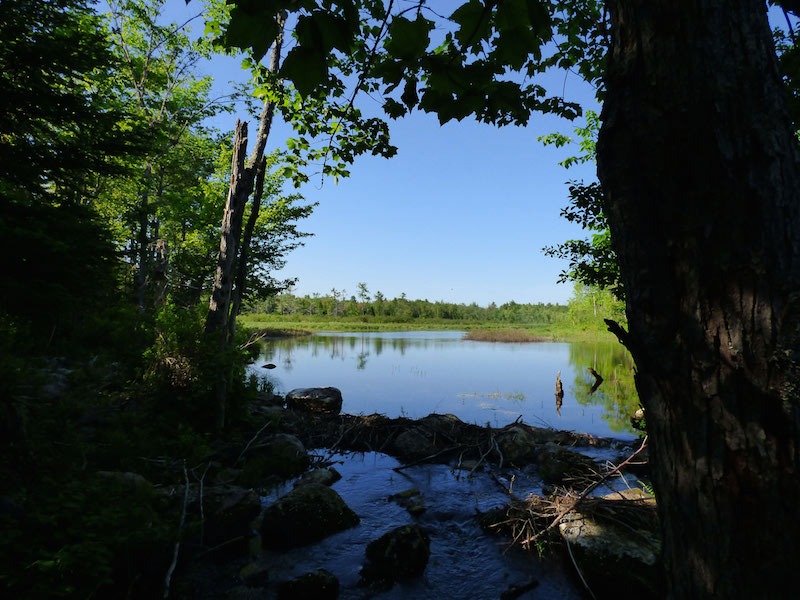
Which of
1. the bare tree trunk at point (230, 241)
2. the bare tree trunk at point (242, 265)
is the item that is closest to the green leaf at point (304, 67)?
the bare tree trunk at point (242, 265)

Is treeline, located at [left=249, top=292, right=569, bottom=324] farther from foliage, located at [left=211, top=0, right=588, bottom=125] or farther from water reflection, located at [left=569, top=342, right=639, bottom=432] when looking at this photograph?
foliage, located at [left=211, top=0, right=588, bottom=125]

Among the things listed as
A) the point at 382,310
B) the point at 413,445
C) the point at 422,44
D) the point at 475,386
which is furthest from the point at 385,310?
the point at 422,44

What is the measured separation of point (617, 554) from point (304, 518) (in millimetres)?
3764

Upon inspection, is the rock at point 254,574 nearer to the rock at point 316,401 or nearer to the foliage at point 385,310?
the rock at point 316,401

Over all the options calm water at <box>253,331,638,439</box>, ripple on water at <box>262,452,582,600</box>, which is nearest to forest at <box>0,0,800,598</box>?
ripple on water at <box>262,452,582,600</box>

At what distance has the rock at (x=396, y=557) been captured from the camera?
4.51 m

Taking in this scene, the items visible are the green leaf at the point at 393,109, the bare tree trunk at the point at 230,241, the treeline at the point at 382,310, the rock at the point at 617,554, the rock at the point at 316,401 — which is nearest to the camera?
the green leaf at the point at 393,109

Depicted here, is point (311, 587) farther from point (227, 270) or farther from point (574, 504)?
point (227, 270)

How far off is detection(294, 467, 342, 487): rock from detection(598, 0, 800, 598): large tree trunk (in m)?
6.90

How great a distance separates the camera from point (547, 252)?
8969mm

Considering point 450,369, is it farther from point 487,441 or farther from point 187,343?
point 187,343

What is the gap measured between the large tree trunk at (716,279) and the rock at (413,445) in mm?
8279

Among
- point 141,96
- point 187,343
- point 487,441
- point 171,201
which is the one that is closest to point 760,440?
point 187,343

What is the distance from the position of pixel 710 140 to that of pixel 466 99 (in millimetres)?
864
